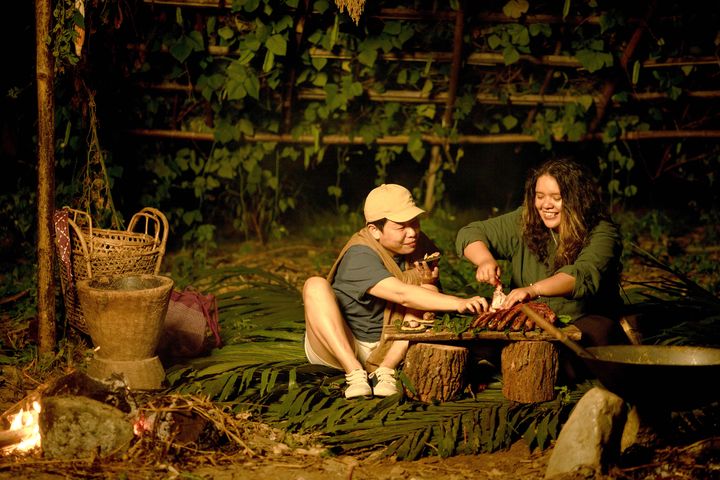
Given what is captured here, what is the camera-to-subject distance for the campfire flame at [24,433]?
4328mm

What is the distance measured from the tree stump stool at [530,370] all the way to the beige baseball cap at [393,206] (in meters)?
0.95

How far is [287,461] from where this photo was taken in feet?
14.4

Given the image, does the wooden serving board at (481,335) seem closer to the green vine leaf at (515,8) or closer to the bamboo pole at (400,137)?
the green vine leaf at (515,8)

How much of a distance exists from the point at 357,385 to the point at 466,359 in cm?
66

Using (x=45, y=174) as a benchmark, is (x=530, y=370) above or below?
below

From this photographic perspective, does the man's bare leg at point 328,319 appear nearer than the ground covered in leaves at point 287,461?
No

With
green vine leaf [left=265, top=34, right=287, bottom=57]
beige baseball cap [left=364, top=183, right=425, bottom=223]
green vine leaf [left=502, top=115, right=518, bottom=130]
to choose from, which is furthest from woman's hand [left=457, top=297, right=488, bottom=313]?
green vine leaf [left=502, top=115, right=518, bottom=130]

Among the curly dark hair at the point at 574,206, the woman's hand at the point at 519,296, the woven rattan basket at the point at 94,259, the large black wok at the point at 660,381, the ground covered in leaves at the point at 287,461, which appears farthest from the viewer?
the woven rattan basket at the point at 94,259

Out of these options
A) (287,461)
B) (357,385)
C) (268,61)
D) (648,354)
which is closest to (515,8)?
(268,61)

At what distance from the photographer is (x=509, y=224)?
18.1ft

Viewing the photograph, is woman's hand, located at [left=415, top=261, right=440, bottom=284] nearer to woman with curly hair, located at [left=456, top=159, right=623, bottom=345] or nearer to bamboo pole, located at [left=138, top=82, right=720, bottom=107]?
woman with curly hair, located at [left=456, top=159, right=623, bottom=345]

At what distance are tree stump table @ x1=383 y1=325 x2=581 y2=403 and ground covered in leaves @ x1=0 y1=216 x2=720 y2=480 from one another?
1.31ft

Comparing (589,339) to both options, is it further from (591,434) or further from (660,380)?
(660,380)

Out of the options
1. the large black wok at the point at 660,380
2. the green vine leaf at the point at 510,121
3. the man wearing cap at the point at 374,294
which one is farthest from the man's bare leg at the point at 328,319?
the green vine leaf at the point at 510,121
